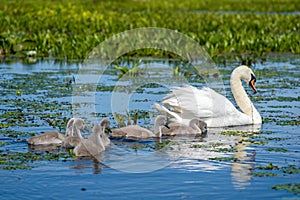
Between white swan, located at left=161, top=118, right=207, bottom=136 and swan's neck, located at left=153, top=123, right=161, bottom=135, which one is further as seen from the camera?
white swan, located at left=161, top=118, right=207, bottom=136

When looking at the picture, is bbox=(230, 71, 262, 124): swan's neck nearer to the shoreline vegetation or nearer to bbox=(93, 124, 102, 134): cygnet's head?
bbox=(93, 124, 102, 134): cygnet's head

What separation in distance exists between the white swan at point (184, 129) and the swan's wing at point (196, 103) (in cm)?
33

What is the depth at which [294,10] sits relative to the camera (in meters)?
39.7

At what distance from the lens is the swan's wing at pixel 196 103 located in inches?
417

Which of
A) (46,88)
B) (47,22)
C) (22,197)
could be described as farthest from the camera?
(47,22)

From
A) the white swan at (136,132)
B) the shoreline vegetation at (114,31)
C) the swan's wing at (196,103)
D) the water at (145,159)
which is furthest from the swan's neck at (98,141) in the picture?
the shoreline vegetation at (114,31)

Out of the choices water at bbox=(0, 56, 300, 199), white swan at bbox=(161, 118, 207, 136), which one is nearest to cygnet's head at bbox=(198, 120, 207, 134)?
white swan at bbox=(161, 118, 207, 136)

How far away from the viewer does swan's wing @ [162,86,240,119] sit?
10.6m

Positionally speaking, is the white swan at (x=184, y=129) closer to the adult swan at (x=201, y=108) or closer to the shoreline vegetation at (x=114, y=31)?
the adult swan at (x=201, y=108)

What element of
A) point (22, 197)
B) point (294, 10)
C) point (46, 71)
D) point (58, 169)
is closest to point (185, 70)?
point (46, 71)

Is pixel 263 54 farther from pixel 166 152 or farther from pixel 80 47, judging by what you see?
pixel 166 152

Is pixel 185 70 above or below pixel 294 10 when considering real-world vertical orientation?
below

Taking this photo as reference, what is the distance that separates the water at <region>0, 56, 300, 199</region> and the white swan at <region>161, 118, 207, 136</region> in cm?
27

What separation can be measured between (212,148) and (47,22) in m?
17.3
